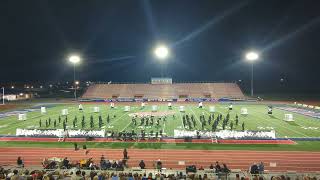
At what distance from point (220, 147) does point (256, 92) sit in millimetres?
59766

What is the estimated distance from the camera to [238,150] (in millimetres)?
23062

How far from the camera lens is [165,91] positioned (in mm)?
76375

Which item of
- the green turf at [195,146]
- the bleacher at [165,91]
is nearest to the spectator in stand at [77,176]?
the green turf at [195,146]

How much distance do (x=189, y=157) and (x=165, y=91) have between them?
181ft

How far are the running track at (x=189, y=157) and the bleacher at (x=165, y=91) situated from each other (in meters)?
49.1

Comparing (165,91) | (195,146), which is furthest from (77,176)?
(165,91)

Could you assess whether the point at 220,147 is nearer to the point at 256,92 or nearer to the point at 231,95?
the point at 231,95

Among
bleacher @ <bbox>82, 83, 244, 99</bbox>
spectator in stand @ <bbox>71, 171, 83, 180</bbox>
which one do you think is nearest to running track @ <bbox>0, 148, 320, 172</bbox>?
spectator in stand @ <bbox>71, 171, 83, 180</bbox>

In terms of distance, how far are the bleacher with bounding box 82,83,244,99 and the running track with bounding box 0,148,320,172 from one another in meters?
49.1

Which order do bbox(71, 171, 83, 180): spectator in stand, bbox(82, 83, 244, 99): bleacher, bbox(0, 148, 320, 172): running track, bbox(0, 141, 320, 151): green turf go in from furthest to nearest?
bbox(82, 83, 244, 99): bleacher < bbox(0, 141, 320, 151): green turf < bbox(0, 148, 320, 172): running track < bbox(71, 171, 83, 180): spectator in stand

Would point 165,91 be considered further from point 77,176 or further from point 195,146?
point 77,176

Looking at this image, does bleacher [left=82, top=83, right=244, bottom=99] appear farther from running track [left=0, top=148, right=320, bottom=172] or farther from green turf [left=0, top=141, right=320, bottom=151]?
running track [left=0, top=148, right=320, bottom=172]

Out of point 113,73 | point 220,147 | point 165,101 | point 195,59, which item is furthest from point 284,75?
point 220,147

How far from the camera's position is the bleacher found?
240 feet
